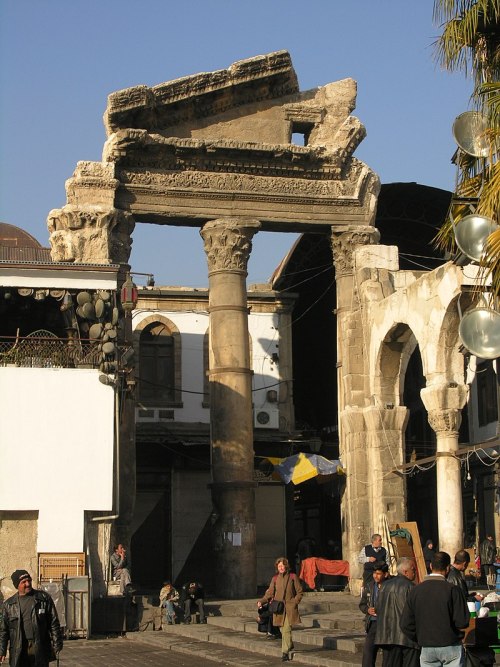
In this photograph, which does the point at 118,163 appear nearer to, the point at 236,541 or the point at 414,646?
the point at 236,541

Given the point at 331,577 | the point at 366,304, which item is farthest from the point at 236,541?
the point at 366,304

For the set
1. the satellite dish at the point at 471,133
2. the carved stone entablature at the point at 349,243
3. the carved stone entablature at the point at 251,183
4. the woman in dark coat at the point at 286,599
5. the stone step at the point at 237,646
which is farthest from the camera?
the carved stone entablature at the point at 349,243

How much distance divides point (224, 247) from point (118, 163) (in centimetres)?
313

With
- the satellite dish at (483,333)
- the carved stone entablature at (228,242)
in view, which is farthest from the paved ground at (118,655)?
the carved stone entablature at (228,242)

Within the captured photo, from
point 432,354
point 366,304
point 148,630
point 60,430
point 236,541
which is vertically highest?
point 366,304

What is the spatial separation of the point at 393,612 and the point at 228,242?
1971 cm

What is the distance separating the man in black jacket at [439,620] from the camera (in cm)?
1005

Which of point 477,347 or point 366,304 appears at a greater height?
point 366,304

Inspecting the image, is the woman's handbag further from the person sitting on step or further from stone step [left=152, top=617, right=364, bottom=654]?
the person sitting on step

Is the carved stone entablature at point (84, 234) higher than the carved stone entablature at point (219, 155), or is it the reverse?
the carved stone entablature at point (219, 155)

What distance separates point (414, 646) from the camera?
11.3m

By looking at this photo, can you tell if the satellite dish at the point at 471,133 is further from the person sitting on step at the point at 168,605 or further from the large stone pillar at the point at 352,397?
the large stone pillar at the point at 352,397

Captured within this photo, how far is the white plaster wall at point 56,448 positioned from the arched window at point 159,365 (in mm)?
13762

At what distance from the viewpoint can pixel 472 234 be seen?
15.1 m
